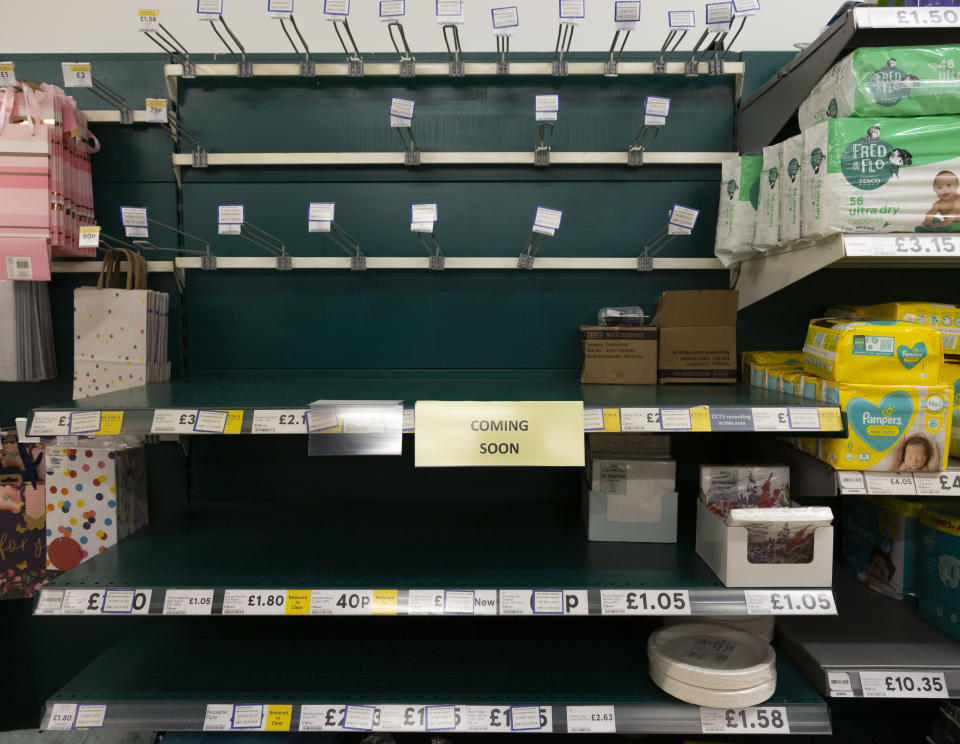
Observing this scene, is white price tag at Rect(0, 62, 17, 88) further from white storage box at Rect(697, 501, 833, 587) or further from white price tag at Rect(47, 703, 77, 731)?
white storage box at Rect(697, 501, 833, 587)

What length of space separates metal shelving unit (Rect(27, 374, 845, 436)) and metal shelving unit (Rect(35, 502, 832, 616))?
1.34ft

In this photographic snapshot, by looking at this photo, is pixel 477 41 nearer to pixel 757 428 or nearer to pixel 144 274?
pixel 144 274

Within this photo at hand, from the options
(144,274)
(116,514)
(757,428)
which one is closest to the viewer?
(757,428)

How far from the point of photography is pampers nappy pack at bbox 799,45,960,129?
1.47 meters

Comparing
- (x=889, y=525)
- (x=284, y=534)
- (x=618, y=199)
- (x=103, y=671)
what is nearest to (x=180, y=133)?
(x=284, y=534)

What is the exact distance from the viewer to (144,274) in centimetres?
198

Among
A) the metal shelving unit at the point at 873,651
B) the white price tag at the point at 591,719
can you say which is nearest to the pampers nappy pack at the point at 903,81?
the metal shelving unit at the point at 873,651

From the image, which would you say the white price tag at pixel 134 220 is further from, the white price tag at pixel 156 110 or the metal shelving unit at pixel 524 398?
the metal shelving unit at pixel 524 398

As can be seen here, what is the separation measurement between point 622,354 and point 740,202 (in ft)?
2.01

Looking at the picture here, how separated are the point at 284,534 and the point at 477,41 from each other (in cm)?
212

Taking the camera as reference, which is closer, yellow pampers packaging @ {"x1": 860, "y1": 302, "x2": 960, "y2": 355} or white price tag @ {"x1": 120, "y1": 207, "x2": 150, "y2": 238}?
yellow pampers packaging @ {"x1": 860, "y1": 302, "x2": 960, "y2": 355}

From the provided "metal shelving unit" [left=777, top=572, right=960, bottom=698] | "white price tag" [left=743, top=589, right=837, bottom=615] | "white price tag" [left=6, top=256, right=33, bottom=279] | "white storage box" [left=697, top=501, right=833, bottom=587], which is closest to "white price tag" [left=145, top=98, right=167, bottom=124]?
"white price tag" [left=6, top=256, right=33, bottom=279]

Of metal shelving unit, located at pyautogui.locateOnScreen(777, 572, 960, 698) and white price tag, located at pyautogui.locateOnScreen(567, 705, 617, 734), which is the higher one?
metal shelving unit, located at pyautogui.locateOnScreen(777, 572, 960, 698)

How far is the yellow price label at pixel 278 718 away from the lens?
4.75ft
